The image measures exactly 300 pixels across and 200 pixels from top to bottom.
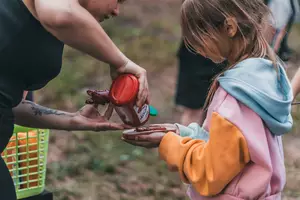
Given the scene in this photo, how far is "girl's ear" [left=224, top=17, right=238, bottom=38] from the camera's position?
79.0 inches

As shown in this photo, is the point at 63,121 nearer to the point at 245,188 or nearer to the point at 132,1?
the point at 245,188

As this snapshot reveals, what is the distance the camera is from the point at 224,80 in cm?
198

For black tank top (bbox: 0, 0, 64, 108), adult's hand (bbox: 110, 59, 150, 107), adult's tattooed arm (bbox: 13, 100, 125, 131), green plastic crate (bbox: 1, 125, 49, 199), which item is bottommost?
green plastic crate (bbox: 1, 125, 49, 199)

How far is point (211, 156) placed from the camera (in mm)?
1952

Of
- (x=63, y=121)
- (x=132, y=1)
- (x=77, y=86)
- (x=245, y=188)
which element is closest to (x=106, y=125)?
(x=63, y=121)

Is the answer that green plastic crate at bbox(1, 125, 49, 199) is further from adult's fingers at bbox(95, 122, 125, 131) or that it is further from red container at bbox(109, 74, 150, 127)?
red container at bbox(109, 74, 150, 127)

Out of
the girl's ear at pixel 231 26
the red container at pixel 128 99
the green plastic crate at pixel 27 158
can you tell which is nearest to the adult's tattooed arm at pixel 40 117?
the green plastic crate at pixel 27 158

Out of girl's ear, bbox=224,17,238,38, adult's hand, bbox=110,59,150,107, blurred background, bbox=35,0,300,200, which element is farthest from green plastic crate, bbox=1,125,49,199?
blurred background, bbox=35,0,300,200

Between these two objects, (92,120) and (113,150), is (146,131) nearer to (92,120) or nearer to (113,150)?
(92,120)

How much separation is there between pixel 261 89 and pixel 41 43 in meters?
0.71

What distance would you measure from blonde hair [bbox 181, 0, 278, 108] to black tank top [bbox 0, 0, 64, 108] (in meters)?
0.45

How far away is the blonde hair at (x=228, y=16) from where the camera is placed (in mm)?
2012

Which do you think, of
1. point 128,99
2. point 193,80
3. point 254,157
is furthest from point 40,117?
point 193,80

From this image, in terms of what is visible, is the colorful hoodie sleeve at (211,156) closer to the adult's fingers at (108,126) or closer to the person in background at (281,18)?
the adult's fingers at (108,126)
